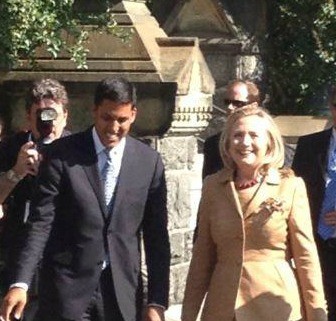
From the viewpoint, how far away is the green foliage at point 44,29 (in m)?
7.61

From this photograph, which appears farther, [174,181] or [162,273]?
[174,181]

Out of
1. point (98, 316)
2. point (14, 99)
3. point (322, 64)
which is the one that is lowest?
point (98, 316)

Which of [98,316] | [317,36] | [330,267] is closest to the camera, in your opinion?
[98,316]

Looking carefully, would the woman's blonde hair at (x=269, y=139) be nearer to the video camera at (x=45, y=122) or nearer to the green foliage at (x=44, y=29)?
the video camera at (x=45, y=122)

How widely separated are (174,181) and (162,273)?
251 cm

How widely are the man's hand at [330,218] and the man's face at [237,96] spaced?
1077mm

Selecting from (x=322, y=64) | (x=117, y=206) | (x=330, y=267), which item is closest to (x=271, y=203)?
(x=117, y=206)

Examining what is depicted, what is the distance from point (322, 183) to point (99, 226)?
2054 millimetres

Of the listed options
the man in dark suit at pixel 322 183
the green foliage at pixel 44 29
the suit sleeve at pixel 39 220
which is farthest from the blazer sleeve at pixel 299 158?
the suit sleeve at pixel 39 220

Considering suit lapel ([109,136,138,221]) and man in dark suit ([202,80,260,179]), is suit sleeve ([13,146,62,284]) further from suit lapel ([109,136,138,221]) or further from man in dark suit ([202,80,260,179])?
man in dark suit ([202,80,260,179])

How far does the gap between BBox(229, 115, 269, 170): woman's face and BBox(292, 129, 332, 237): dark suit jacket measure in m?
1.56

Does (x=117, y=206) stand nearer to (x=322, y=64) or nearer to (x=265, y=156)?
(x=265, y=156)

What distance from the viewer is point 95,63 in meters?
8.33

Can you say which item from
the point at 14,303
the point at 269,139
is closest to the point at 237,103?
the point at 269,139
